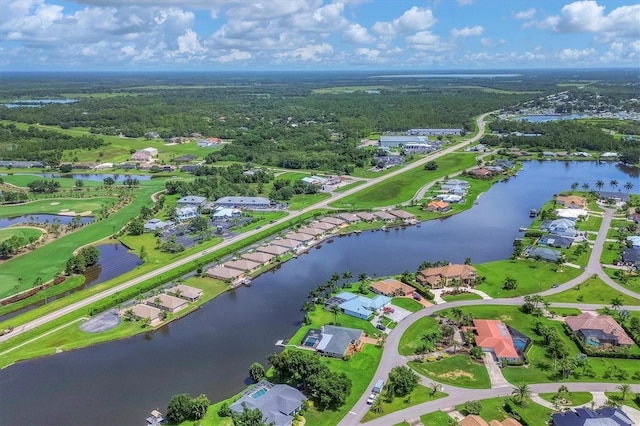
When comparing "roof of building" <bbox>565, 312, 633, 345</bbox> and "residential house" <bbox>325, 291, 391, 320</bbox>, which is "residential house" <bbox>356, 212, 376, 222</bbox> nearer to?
"residential house" <bbox>325, 291, 391, 320</bbox>

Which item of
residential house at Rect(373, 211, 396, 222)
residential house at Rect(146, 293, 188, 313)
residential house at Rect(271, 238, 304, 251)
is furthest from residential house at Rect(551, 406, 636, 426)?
residential house at Rect(373, 211, 396, 222)

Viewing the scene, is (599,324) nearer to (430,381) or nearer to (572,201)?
(430,381)

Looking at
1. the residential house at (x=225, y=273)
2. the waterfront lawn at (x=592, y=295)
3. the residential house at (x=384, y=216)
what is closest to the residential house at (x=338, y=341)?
the residential house at (x=225, y=273)

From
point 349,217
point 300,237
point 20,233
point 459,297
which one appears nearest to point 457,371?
point 459,297

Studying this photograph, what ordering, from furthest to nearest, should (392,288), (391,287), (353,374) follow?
(391,287), (392,288), (353,374)

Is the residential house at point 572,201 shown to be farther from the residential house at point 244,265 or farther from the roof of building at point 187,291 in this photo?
the roof of building at point 187,291

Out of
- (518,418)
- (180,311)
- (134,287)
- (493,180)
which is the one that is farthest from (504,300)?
(493,180)

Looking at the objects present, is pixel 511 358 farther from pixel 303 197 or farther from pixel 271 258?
pixel 303 197
